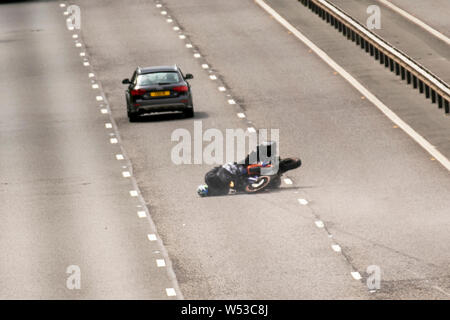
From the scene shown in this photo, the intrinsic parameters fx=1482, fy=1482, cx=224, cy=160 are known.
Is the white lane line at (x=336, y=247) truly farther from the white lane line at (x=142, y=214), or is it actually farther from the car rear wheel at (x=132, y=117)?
the car rear wheel at (x=132, y=117)

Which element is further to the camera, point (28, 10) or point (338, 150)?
point (28, 10)

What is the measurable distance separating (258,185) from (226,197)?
749 millimetres

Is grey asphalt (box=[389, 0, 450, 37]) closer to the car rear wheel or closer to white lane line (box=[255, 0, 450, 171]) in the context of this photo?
white lane line (box=[255, 0, 450, 171])

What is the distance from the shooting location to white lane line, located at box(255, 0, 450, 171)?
36219 millimetres

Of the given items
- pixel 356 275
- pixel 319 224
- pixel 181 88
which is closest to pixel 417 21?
pixel 181 88

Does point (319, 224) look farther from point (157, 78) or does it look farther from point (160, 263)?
point (157, 78)

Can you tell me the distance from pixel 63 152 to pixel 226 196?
7.76 m

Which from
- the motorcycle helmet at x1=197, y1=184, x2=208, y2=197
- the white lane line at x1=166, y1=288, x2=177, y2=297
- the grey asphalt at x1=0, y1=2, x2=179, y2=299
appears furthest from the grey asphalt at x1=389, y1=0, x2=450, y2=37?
the white lane line at x1=166, y1=288, x2=177, y2=297

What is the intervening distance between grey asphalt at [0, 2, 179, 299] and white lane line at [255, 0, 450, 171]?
757 centimetres

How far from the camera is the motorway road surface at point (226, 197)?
25.1 m

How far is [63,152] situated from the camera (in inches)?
1503
